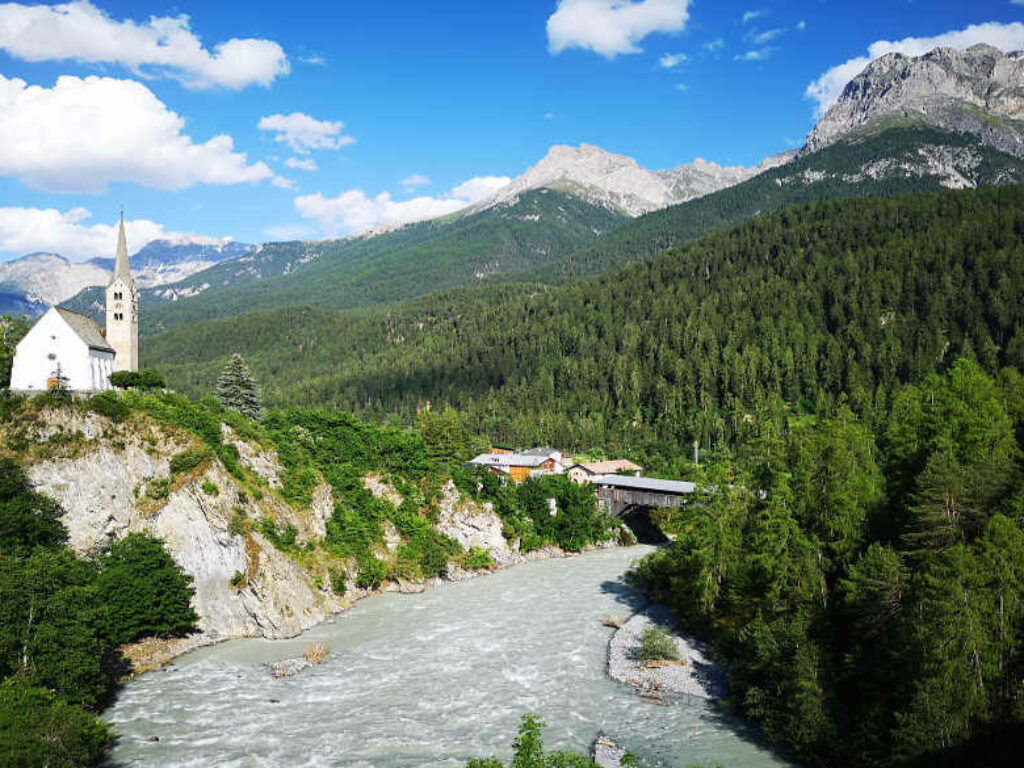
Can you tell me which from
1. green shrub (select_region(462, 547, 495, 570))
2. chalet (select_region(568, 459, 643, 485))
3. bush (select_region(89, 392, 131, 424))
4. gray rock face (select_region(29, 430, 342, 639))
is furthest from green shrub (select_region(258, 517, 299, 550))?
chalet (select_region(568, 459, 643, 485))

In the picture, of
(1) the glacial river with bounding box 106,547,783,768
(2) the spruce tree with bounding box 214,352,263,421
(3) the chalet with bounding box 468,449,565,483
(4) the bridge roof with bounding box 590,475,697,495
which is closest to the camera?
(1) the glacial river with bounding box 106,547,783,768

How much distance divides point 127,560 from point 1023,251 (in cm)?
16860

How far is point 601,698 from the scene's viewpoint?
3578 cm

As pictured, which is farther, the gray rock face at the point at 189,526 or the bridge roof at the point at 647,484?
the bridge roof at the point at 647,484

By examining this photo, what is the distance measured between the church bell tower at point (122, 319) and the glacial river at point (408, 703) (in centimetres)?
3231

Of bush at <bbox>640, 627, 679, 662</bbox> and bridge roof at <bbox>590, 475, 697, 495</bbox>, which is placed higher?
bridge roof at <bbox>590, 475, 697, 495</bbox>

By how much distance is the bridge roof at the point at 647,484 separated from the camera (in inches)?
3157

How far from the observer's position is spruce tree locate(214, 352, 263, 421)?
70.2m

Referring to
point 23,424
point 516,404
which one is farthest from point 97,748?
point 516,404

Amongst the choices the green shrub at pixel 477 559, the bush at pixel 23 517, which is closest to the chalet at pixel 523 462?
the green shrub at pixel 477 559

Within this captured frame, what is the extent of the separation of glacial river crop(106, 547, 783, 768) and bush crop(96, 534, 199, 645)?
2543 millimetres

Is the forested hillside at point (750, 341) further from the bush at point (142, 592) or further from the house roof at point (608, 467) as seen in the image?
the bush at point (142, 592)

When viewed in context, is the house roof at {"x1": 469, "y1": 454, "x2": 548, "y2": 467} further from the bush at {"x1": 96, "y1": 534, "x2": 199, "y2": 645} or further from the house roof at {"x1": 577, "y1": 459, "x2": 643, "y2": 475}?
the bush at {"x1": 96, "y1": 534, "x2": 199, "y2": 645}

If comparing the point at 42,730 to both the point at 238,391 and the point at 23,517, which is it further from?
the point at 238,391
